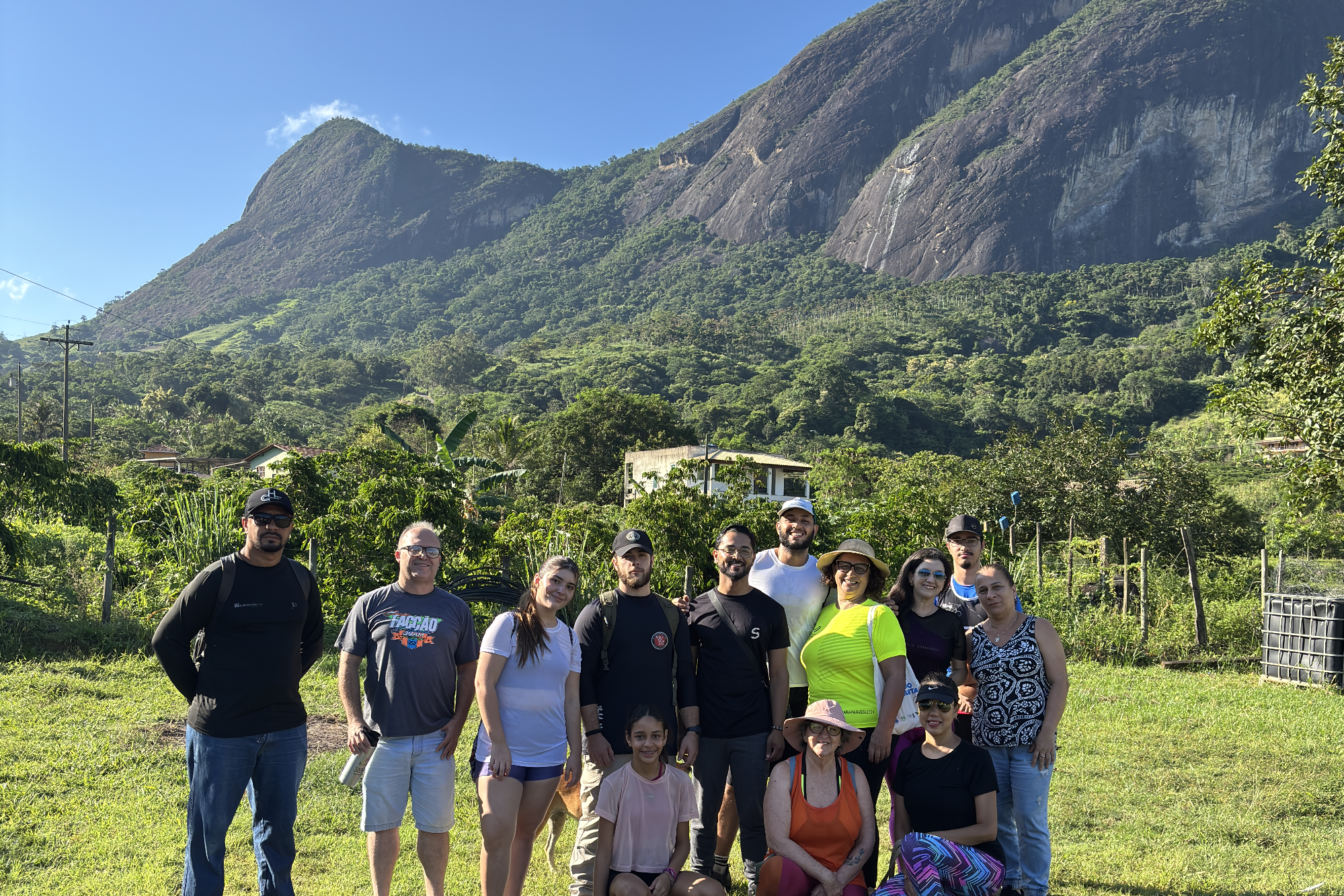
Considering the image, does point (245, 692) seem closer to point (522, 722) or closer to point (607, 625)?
point (522, 722)

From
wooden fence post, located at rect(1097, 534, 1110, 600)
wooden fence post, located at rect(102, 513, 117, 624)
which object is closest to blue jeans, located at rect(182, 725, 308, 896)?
wooden fence post, located at rect(102, 513, 117, 624)

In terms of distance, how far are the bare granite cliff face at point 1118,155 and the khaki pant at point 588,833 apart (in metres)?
132

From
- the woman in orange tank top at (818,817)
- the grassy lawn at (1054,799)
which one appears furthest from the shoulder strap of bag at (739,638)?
the grassy lawn at (1054,799)

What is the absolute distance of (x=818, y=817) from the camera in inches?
128

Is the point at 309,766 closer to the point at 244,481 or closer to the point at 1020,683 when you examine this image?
the point at 1020,683

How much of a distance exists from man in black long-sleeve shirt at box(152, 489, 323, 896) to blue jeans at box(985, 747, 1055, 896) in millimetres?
2696

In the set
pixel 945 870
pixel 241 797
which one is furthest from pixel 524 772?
pixel 945 870

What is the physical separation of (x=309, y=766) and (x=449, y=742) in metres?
2.70

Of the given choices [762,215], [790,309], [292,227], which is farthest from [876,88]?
[292,227]

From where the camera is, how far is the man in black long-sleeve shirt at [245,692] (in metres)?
3.12

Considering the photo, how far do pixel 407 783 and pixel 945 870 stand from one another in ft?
6.45

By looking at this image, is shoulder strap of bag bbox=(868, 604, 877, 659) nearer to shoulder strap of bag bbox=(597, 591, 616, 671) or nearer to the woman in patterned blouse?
the woman in patterned blouse

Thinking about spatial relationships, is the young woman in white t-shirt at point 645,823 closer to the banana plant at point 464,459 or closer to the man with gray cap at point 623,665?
the man with gray cap at point 623,665

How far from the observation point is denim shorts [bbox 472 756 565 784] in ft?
10.7
